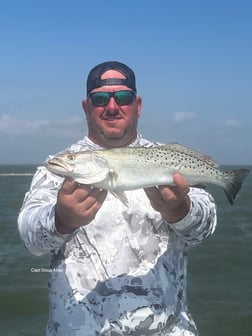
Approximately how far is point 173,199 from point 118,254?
0.84 meters

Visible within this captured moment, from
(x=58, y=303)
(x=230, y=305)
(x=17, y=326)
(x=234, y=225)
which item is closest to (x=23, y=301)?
(x=17, y=326)

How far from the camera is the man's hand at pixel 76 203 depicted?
419 centimetres

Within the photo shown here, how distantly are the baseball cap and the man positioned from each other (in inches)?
4.6

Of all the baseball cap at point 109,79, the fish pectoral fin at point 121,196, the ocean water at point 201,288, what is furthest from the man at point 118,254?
the ocean water at point 201,288

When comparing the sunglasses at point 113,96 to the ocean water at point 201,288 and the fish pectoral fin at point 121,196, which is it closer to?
the fish pectoral fin at point 121,196

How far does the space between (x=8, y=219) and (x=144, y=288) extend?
28.7 meters

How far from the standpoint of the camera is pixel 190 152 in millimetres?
5168

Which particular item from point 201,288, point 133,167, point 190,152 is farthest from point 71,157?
point 201,288

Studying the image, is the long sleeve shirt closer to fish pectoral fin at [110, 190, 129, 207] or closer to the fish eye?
fish pectoral fin at [110, 190, 129, 207]

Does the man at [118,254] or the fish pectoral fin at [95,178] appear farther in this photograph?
the man at [118,254]

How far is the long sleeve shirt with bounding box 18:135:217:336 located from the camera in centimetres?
478

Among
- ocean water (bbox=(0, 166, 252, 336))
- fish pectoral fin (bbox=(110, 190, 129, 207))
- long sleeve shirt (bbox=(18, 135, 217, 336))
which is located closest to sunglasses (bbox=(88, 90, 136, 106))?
long sleeve shirt (bbox=(18, 135, 217, 336))

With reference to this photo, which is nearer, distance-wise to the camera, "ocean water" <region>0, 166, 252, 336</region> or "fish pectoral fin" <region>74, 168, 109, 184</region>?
"fish pectoral fin" <region>74, 168, 109, 184</region>

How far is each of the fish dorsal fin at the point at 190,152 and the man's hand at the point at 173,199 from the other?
2.16 feet
